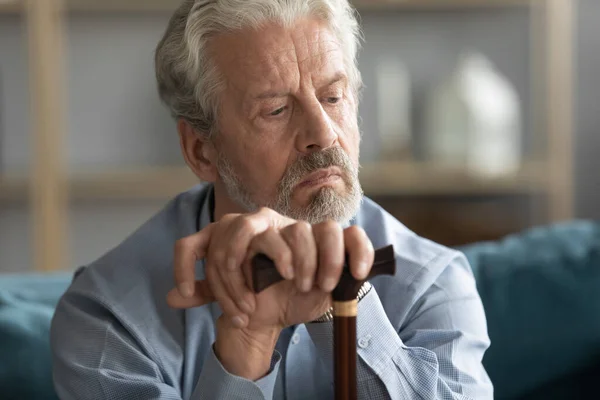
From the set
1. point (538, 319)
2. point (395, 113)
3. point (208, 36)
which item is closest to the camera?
point (208, 36)

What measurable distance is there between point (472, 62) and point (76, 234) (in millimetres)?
1731

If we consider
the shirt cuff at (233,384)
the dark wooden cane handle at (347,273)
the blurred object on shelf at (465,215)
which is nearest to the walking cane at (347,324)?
the dark wooden cane handle at (347,273)

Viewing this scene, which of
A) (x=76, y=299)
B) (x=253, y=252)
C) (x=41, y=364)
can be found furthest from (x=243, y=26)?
(x=41, y=364)

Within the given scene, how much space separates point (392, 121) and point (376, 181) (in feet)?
0.80

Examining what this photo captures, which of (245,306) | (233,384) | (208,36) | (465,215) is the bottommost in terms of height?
(465,215)

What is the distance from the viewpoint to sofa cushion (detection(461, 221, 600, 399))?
176 cm

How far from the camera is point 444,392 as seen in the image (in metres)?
1.24

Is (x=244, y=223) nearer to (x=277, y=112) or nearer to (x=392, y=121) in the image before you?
(x=277, y=112)

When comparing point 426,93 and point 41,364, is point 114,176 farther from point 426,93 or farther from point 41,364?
point 41,364

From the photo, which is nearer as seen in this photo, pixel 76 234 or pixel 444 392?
pixel 444 392

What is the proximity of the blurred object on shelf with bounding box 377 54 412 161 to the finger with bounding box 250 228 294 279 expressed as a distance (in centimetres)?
270

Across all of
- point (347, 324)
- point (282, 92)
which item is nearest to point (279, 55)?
point (282, 92)

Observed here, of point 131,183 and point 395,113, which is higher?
point 395,113

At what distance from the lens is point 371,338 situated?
118cm
